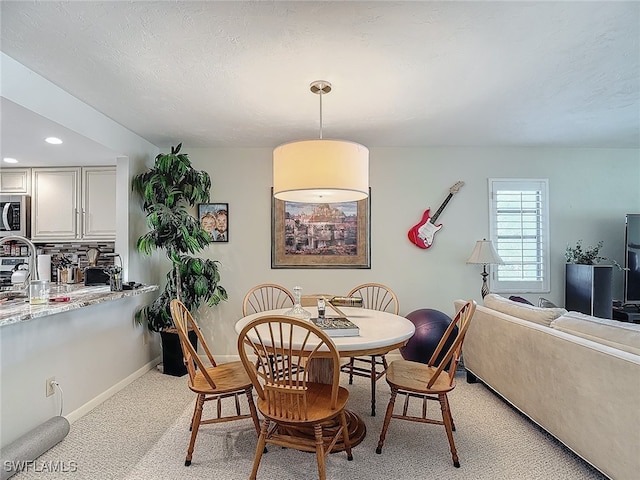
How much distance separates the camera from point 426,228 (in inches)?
170

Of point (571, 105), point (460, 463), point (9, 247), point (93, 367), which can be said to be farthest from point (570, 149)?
point (9, 247)

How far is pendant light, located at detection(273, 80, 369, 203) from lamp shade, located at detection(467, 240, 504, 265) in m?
2.08

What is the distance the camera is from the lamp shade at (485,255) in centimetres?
398

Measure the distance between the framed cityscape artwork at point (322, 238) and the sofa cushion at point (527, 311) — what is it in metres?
1.49

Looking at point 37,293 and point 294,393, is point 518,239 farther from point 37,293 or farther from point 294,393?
point 37,293

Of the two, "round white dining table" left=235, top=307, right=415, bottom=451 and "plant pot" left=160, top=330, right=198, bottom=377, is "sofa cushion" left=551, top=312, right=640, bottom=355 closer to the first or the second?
"round white dining table" left=235, top=307, right=415, bottom=451

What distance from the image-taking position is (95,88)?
269cm

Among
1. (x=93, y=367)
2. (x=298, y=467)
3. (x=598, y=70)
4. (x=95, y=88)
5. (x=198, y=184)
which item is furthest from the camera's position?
(x=198, y=184)

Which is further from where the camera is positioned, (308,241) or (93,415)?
(308,241)

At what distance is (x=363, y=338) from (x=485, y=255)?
2.35 m

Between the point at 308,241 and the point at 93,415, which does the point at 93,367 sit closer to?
the point at 93,415

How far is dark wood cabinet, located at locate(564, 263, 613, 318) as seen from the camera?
12.7 feet

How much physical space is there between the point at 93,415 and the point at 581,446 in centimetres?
317

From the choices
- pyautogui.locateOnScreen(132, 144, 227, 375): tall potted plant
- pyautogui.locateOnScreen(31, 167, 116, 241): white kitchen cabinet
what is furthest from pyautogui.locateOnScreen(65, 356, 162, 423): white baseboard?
pyautogui.locateOnScreen(31, 167, 116, 241): white kitchen cabinet
